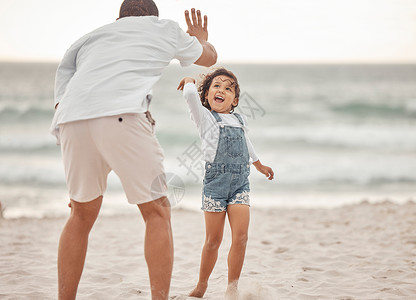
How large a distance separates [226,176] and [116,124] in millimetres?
945

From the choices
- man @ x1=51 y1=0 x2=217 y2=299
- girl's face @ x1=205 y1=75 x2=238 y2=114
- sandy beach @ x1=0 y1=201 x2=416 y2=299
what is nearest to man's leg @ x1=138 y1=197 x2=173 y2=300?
man @ x1=51 y1=0 x2=217 y2=299

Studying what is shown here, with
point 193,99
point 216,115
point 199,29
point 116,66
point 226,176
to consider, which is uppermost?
point 199,29

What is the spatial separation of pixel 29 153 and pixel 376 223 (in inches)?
427

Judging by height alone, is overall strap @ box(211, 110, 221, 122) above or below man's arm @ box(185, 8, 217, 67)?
below

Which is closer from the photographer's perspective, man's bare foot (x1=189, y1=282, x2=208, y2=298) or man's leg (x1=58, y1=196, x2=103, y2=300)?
man's leg (x1=58, y1=196, x2=103, y2=300)

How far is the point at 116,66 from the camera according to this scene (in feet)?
7.20

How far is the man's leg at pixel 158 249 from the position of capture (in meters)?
2.29

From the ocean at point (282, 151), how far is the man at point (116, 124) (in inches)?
62.6

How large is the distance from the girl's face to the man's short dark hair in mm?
765

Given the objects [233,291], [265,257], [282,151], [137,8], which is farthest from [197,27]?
[282,151]

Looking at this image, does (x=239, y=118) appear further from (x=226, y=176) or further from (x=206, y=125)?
(x=226, y=176)

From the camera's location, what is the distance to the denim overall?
9.40 feet

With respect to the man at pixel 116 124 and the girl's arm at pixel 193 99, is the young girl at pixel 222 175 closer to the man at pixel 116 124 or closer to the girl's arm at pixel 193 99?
the girl's arm at pixel 193 99

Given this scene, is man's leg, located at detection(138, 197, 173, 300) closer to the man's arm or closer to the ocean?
the man's arm
